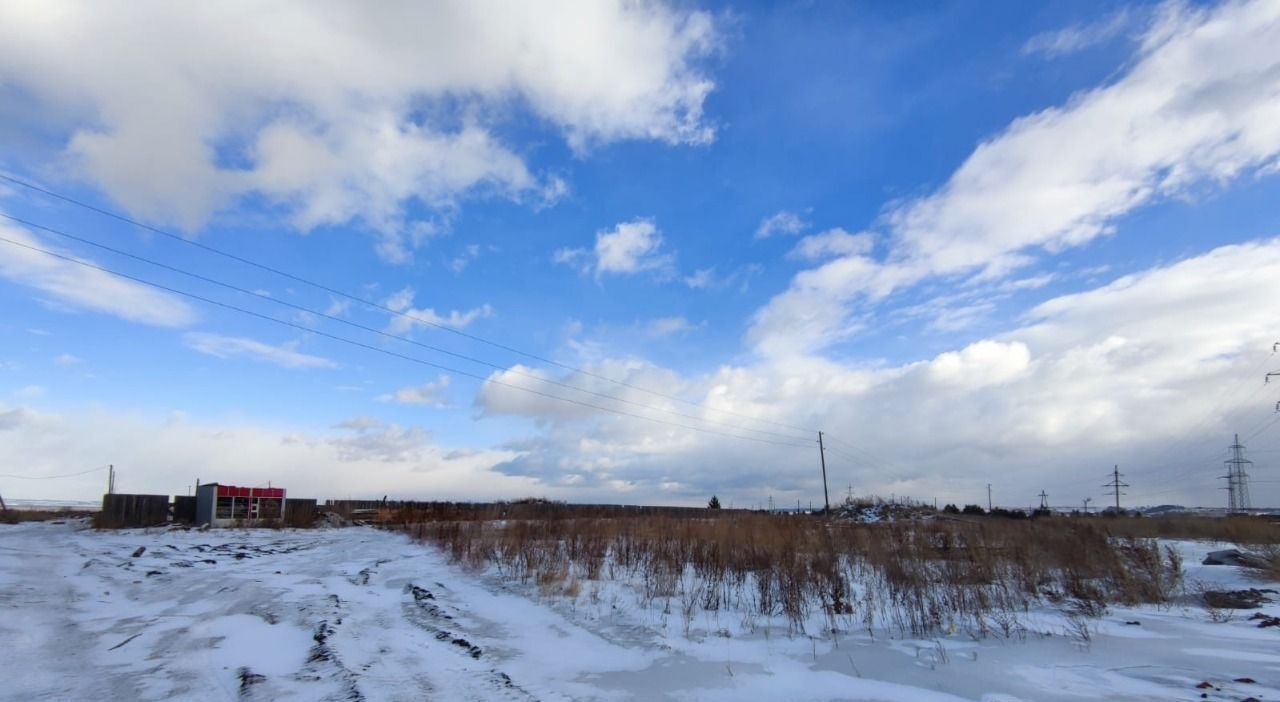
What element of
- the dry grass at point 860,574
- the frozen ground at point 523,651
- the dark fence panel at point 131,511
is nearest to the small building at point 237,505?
the dark fence panel at point 131,511

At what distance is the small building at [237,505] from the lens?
36.2 meters

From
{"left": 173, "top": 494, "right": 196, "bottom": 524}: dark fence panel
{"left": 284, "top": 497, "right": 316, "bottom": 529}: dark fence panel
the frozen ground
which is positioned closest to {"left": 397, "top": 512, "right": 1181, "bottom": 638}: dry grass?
the frozen ground

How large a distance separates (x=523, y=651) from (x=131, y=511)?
37.9 metres

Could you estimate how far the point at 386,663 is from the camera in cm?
644

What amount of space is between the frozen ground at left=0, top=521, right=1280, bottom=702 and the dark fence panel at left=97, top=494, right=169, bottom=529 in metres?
27.7

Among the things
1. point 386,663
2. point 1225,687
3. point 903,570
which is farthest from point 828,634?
point 386,663

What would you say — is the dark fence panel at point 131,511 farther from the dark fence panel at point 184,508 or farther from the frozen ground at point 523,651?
the frozen ground at point 523,651

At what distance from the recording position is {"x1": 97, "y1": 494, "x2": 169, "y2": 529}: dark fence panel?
33594mm

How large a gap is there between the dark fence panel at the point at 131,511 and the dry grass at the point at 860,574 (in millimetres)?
27974

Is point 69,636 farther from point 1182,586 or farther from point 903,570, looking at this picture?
point 1182,586

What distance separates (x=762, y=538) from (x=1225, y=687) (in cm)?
1094

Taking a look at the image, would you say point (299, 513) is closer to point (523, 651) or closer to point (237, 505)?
point (237, 505)

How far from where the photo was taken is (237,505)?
126ft

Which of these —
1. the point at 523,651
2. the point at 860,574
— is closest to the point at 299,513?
the point at 860,574
